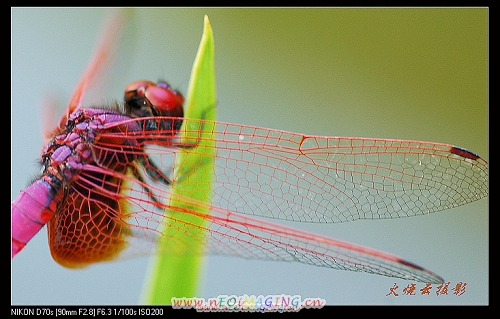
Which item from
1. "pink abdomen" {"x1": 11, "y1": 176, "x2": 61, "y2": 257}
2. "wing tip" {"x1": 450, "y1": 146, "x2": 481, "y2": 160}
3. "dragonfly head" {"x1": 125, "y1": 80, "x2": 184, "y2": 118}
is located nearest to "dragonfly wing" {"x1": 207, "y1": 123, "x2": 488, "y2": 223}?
"wing tip" {"x1": 450, "y1": 146, "x2": 481, "y2": 160}

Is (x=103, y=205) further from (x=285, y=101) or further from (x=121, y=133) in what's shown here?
(x=285, y=101)

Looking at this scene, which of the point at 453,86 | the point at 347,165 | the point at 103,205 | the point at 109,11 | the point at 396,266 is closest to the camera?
the point at 396,266

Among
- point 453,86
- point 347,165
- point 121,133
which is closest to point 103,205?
point 121,133

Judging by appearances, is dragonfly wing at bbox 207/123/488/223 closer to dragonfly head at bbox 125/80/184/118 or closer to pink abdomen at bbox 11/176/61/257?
dragonfly head at bbox 125/80/184/118

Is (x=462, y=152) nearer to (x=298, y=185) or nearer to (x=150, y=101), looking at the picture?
(x=298, y=185)

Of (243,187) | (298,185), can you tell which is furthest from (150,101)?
(298,185)

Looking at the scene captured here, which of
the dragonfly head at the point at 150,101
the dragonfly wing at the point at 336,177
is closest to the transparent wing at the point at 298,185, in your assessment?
the dragonfly wing at the point at 336,177

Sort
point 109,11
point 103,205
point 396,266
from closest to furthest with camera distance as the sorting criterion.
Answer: point 396,266 < point 103,205 < point 109,11

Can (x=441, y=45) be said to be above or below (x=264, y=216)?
above

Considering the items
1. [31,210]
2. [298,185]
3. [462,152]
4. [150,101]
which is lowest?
[31,210]
